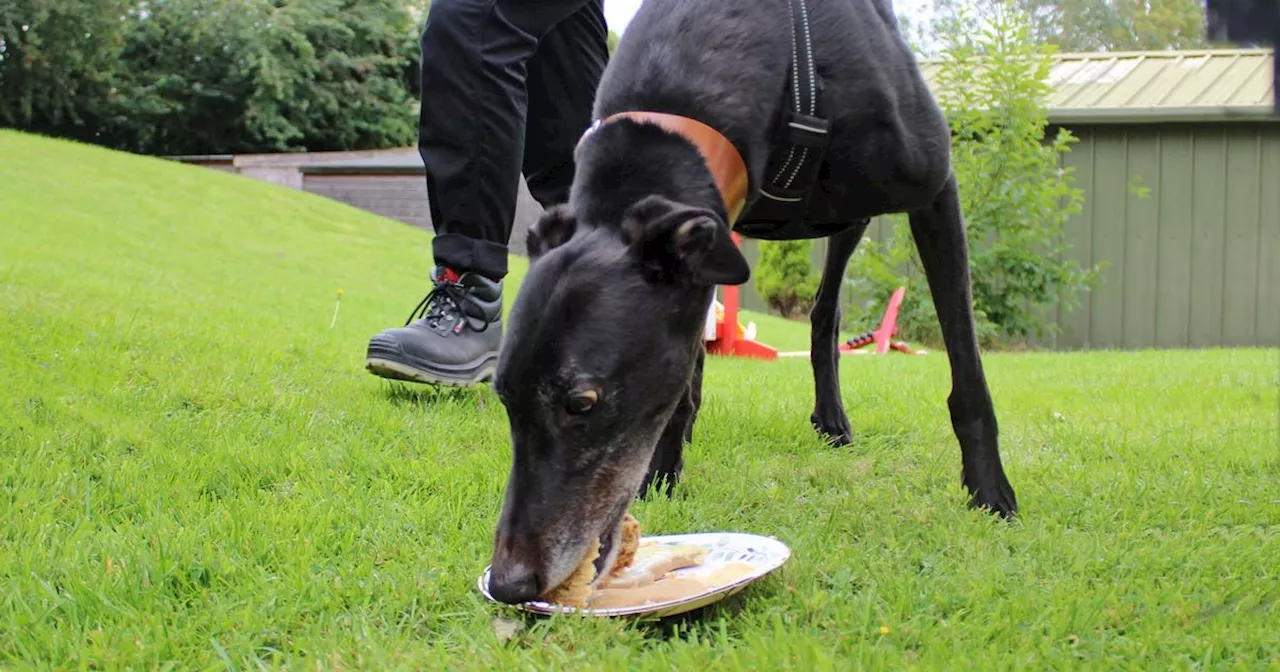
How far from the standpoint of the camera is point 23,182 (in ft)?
39.3

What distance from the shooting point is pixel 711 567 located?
1887 millimetres

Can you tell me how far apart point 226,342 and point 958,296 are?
10.3 feet

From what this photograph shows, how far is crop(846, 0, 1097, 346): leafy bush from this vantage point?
9.63 meters

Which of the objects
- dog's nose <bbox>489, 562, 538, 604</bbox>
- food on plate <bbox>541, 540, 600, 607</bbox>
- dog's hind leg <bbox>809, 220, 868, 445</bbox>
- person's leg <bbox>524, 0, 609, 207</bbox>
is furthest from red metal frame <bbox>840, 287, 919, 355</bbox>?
dog's nose <bbox>489, 562, 538, 604</bbox>

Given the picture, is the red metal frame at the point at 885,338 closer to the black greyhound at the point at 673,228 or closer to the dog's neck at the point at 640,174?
the black greyhound at the point at 673,228

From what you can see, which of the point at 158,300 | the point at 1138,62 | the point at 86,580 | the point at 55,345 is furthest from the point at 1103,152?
the point at 86,580

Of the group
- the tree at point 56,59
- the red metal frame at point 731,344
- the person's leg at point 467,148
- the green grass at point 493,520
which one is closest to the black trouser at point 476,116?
the person's leg at point 467,148

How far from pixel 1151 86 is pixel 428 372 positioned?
11.3 metres

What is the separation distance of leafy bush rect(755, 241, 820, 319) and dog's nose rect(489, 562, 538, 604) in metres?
11.2

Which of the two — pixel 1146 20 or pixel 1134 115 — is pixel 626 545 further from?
pixel 1134 115

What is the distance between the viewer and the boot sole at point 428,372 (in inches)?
128

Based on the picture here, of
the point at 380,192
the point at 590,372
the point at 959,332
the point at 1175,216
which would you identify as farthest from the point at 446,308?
the point at 380,192

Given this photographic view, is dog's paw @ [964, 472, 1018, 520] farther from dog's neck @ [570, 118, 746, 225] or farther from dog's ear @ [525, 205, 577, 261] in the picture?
dog's ear @ [525, 205, 577, 261]

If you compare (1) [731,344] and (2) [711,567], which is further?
(1) [731,344]
